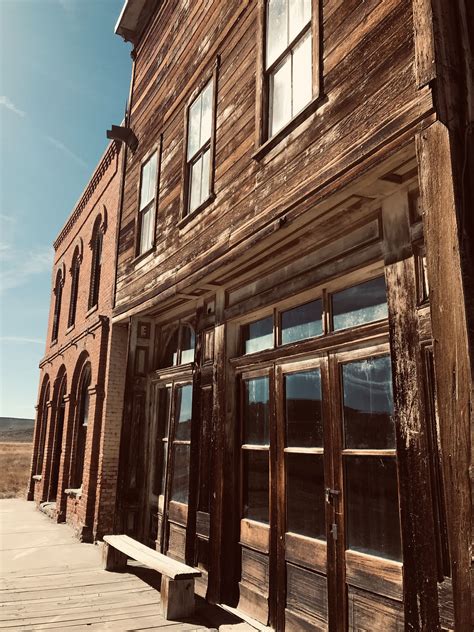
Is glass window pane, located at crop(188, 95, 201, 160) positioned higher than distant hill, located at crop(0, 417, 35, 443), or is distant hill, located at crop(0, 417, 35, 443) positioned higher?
glass window pane, located at crop(188, 95, 201, 160)

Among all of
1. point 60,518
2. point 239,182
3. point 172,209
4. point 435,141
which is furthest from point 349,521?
point 60,518

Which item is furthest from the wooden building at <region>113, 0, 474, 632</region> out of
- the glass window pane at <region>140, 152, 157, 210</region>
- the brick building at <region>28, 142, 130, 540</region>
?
the brick building at <region>28, 142, 130, 540</region>

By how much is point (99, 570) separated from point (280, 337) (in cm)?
436

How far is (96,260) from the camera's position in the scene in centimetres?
1285

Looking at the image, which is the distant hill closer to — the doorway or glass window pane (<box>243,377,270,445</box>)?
glass window pane (<box>243,377,270,445</box>)

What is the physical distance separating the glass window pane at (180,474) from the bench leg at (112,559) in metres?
1.07

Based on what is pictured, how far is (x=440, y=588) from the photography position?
9.07 feet

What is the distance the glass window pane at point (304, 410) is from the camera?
4.42m

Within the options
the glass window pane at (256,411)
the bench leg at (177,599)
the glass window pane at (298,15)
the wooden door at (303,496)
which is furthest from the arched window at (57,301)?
the glass window pane at (298,15)

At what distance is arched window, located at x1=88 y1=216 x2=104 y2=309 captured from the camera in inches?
481

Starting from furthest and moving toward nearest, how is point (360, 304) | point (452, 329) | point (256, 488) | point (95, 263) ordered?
point (95, 263), point (256, 488), point (360, 304), point (452, 329)

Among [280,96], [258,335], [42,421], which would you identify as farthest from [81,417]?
[280,96]

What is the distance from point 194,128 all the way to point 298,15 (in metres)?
2.51

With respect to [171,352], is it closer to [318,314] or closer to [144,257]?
[144,257]
